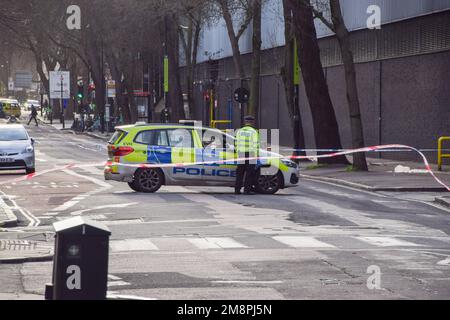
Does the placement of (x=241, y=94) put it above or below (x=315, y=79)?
below

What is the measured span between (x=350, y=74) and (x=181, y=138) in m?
10.1

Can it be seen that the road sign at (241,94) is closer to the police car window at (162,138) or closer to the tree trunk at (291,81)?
the tree trunk at (291,81)

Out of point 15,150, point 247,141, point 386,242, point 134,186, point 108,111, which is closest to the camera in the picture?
point 386,242

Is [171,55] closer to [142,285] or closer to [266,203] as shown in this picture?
[266,203]

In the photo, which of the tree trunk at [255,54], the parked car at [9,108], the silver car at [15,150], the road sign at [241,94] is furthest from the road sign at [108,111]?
the silver car at [15,150]

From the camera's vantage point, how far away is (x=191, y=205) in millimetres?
22750

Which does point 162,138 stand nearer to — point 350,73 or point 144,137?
point 144,137

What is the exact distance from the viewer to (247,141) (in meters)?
25.7

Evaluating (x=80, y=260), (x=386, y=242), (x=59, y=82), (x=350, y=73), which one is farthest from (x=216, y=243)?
(x=59, y=82)

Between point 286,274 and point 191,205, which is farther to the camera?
point 191,205

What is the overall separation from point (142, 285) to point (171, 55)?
52076 millimetres

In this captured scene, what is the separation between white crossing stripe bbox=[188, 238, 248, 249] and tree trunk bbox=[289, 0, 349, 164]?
68.6 ft

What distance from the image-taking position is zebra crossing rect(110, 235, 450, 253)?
15852mm
